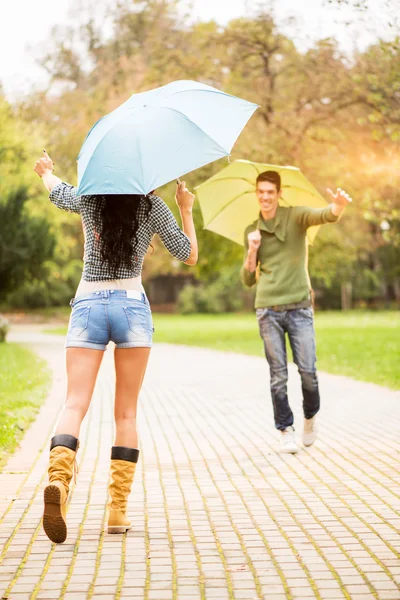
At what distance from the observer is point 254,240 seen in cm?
752

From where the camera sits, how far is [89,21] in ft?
166

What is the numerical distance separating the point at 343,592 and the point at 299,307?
3821mm

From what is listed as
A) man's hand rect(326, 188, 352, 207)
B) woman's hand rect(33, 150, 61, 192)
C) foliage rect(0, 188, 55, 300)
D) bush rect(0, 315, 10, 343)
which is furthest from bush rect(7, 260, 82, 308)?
woman's hand rect(33, 150, 61, 192)

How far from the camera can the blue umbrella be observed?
15.4ft

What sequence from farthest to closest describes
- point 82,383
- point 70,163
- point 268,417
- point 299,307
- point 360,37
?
point 70,163 → point 360,37 → point 268,417 → point 299,307 → point 82,383

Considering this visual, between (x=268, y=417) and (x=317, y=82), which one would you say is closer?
(x=268, y=417)

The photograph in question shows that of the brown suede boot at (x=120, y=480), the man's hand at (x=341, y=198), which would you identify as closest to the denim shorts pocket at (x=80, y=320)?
the brown suede boot at (x=120, y=480)

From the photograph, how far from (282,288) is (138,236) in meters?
2.91

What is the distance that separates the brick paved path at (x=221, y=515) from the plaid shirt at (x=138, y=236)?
Result: 1364 mm

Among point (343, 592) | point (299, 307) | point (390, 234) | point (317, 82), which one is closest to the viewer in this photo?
point (343, 592)

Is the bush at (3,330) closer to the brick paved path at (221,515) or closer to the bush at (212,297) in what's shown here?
the brick paved path at (221,515)

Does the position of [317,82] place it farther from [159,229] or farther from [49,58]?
[49,58]

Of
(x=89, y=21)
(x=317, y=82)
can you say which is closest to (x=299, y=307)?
(x=317, y=82)

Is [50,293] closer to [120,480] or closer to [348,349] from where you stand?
[348,349]
